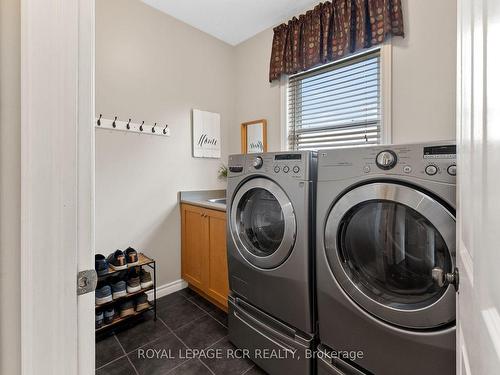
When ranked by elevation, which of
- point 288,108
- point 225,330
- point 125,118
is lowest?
point 225,330

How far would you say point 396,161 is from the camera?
0.94 meters

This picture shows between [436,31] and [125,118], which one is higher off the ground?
[436,31]

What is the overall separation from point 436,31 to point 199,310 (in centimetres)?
267

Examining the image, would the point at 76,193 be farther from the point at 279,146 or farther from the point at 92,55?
the point at 279,146

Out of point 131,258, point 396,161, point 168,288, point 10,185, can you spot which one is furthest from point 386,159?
point 168,288

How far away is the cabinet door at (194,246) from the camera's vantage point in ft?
7.00

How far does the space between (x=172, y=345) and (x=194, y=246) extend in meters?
0.81

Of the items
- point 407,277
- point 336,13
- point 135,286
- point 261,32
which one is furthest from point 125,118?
point 407,277

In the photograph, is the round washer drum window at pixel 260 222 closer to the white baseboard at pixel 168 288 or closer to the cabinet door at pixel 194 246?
the cabinet door at pixel 194 246

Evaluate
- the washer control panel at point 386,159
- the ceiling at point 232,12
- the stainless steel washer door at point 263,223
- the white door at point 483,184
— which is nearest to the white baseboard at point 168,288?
the stainless steel washer door at point 263,223

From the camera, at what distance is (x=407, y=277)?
0.99m

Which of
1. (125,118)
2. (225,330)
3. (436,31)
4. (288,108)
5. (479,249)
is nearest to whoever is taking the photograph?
(479,249)

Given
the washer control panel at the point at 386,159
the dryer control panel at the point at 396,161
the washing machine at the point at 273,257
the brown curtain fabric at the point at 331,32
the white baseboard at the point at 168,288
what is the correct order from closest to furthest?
the dryer control panel at the point at 396,161 → the washer control panel at the point at 386,159 → the washing machine at the point at 273,257 → the brown curtain fabric at the point at 331,32 → the white baseboard at the point at 168,288

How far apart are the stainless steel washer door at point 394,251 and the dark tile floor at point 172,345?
0.93 meters
